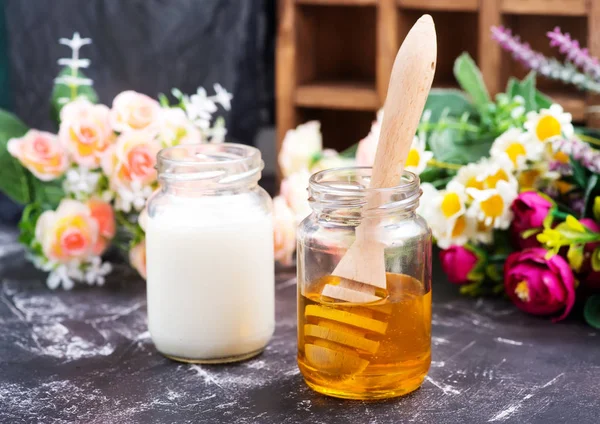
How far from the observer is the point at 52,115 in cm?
148

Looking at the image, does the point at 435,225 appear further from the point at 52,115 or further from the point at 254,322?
the point at 52,115

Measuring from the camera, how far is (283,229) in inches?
54.8

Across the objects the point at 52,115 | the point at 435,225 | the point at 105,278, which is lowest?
the point at 105,278

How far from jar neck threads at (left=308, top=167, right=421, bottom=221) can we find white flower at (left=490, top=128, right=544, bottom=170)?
32cm

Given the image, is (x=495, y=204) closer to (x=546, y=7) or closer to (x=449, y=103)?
(x=449, y=103)

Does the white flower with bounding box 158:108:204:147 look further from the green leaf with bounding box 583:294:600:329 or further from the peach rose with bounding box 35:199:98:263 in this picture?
the green leaf with bounding box 583:294:600:329

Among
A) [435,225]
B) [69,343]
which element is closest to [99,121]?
[69,343]

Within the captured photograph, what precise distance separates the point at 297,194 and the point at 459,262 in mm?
273

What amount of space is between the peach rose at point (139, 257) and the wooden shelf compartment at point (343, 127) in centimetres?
58

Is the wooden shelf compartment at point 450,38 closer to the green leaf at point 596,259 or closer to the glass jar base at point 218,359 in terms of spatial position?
the green leaf at point 596,259

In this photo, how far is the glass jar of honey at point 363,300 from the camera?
0.96 m

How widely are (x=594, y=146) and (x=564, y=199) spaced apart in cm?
13

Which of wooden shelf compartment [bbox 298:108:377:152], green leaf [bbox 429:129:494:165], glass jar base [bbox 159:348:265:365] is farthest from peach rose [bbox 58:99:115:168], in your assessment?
wooden shelf compartment [bbox 298:108:377:152]

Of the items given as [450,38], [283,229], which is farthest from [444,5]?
[283,229]
